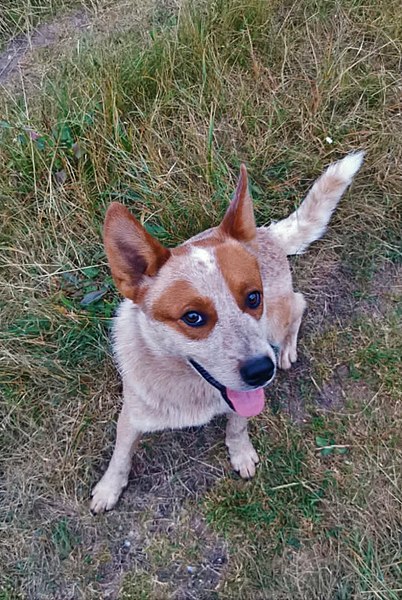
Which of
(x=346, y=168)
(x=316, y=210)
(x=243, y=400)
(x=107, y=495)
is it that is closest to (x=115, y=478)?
(x=107, y=495)

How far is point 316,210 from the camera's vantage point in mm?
3162

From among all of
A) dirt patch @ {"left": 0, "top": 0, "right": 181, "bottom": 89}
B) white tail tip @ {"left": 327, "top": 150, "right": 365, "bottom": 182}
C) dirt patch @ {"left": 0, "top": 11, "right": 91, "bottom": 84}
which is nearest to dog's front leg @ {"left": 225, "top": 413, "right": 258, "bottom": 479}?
white tail tip @ {"left": 327, "top": 150, "right": 365, "bottom": 182}

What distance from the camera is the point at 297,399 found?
3.17 meters

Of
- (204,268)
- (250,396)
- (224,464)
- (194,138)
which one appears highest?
(204,268)

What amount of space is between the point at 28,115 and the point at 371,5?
2.38m

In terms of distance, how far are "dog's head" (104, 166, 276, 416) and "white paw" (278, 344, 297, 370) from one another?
0.90 metres

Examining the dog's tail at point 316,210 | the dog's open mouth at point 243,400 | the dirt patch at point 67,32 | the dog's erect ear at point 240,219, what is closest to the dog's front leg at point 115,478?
the dog's open mouth at point 243,400

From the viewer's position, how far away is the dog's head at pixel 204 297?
2109mm

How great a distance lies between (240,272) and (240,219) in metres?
0.28

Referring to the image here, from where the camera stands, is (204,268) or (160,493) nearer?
(204,268)

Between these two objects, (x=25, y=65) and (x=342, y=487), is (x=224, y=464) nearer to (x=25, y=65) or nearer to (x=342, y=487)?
(x=342, y=487)

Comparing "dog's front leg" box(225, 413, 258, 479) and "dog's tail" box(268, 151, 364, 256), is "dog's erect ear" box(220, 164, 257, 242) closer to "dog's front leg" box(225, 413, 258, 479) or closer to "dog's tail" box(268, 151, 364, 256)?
"dog's tail" box(268, 151, 364, 256)

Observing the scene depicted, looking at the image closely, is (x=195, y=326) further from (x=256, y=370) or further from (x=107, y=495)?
(x=107, y=495)

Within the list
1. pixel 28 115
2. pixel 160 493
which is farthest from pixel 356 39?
pixel 160 493
